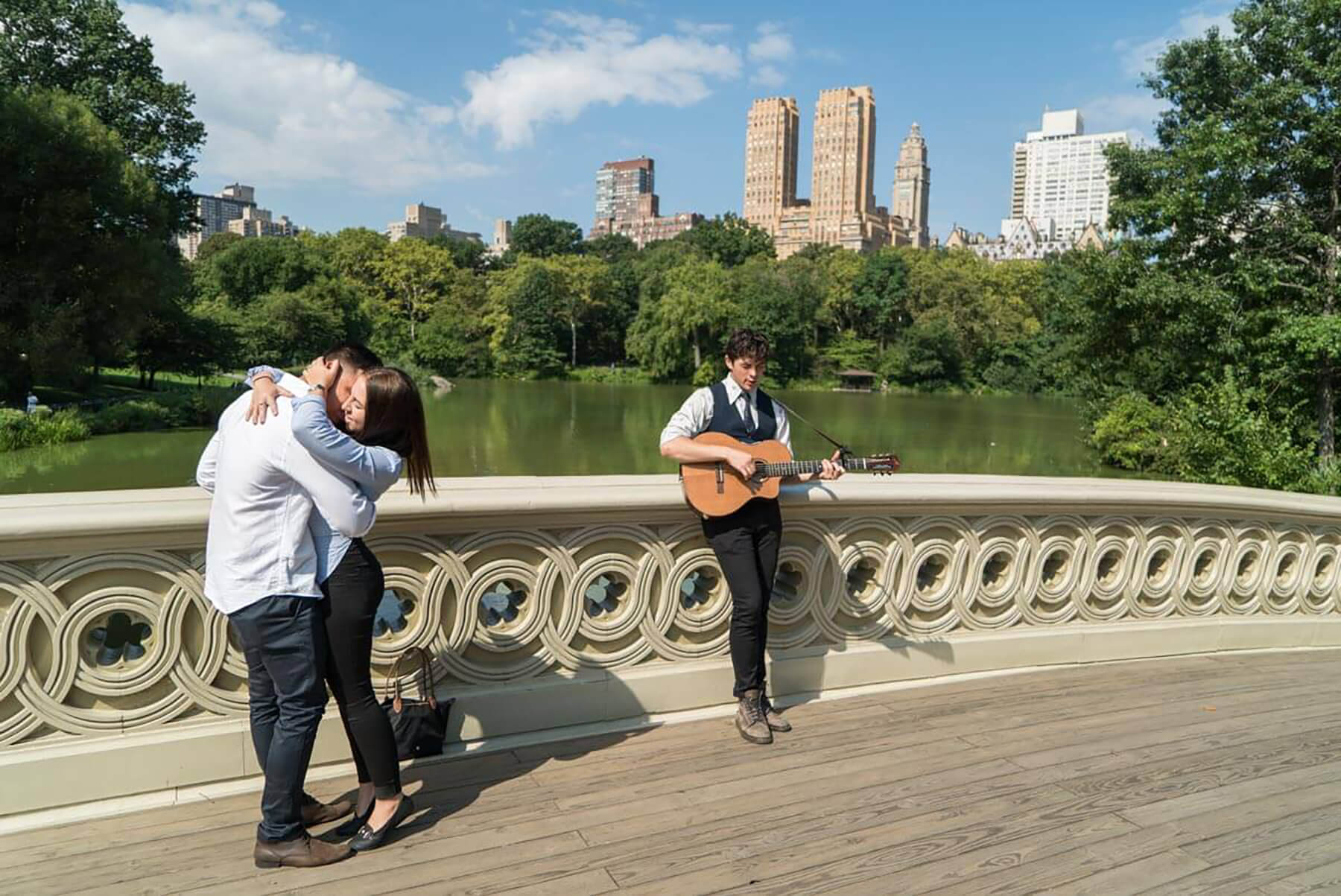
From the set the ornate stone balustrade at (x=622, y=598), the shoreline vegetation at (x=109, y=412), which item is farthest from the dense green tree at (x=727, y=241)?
the ornate stone balustrade at (x=622, y=598)

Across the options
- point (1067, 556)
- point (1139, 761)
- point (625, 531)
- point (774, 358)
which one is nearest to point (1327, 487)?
point (1067, 556)

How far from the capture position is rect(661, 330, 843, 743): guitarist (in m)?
3.30

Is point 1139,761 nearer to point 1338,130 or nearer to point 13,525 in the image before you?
point 13,525

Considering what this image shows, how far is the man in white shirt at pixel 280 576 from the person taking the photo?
91.3 inches

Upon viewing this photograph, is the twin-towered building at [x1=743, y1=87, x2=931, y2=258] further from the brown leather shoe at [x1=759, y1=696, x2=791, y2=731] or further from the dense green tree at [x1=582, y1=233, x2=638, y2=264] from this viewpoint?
the brown leather shoe at [x1=759, y1=696, x2=791, y2=731]

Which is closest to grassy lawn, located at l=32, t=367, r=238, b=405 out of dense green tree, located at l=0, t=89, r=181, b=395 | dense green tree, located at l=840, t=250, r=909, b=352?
dense green tree, located at l=0, t=89, r=181, b=395

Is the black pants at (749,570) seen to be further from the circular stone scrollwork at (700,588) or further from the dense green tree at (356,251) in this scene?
the dense green tree at (356,251)

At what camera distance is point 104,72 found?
3272cm

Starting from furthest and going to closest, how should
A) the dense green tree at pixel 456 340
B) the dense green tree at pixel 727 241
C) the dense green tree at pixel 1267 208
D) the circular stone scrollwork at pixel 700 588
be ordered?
the dense green tree at pixel 727 241 < the dense green tree at pixel 456 340 < the dense green tree at pixel 1267 208 < the circular stone scrollwork at pixel 700 588

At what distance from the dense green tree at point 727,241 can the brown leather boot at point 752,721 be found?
8239 centimetres

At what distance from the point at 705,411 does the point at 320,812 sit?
1.84m

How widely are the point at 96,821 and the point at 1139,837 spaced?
3029mm

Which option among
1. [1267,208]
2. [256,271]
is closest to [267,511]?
[1267,208]

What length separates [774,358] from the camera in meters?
64.8
